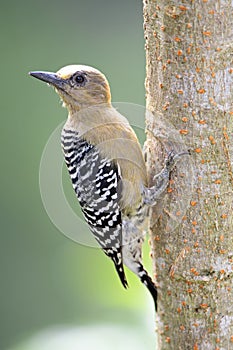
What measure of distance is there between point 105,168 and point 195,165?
2.10ft

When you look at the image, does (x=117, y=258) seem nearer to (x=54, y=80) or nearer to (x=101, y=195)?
(x=101, y=195)

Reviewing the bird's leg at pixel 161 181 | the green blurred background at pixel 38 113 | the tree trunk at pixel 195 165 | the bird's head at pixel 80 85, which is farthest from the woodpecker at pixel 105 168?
the green blurred background at pixel 38 113

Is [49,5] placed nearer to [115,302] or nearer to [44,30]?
[44,30]

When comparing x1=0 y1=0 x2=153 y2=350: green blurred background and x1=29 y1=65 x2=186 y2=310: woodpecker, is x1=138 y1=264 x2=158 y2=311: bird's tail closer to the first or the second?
x1=29 y1=65 x2=186 y2=310: woodpecker

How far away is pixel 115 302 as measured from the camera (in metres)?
3.13

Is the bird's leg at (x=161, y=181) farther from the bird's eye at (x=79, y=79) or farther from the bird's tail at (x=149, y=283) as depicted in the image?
the bird's eye at (x=79, y=79)

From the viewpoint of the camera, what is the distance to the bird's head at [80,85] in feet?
11.3

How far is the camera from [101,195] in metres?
3.42

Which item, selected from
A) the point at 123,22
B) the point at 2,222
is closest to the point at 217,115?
→ the point at 2,222

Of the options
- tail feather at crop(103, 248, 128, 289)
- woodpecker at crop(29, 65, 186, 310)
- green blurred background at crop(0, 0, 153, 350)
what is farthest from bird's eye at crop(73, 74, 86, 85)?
green blurred background at crop(0, 0, 153, 350)

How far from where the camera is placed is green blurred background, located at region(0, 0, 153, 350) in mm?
6172

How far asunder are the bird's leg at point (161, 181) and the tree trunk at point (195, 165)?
0.08 feet

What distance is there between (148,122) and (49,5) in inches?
238

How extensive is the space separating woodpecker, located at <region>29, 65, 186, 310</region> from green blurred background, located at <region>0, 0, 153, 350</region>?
137cm
